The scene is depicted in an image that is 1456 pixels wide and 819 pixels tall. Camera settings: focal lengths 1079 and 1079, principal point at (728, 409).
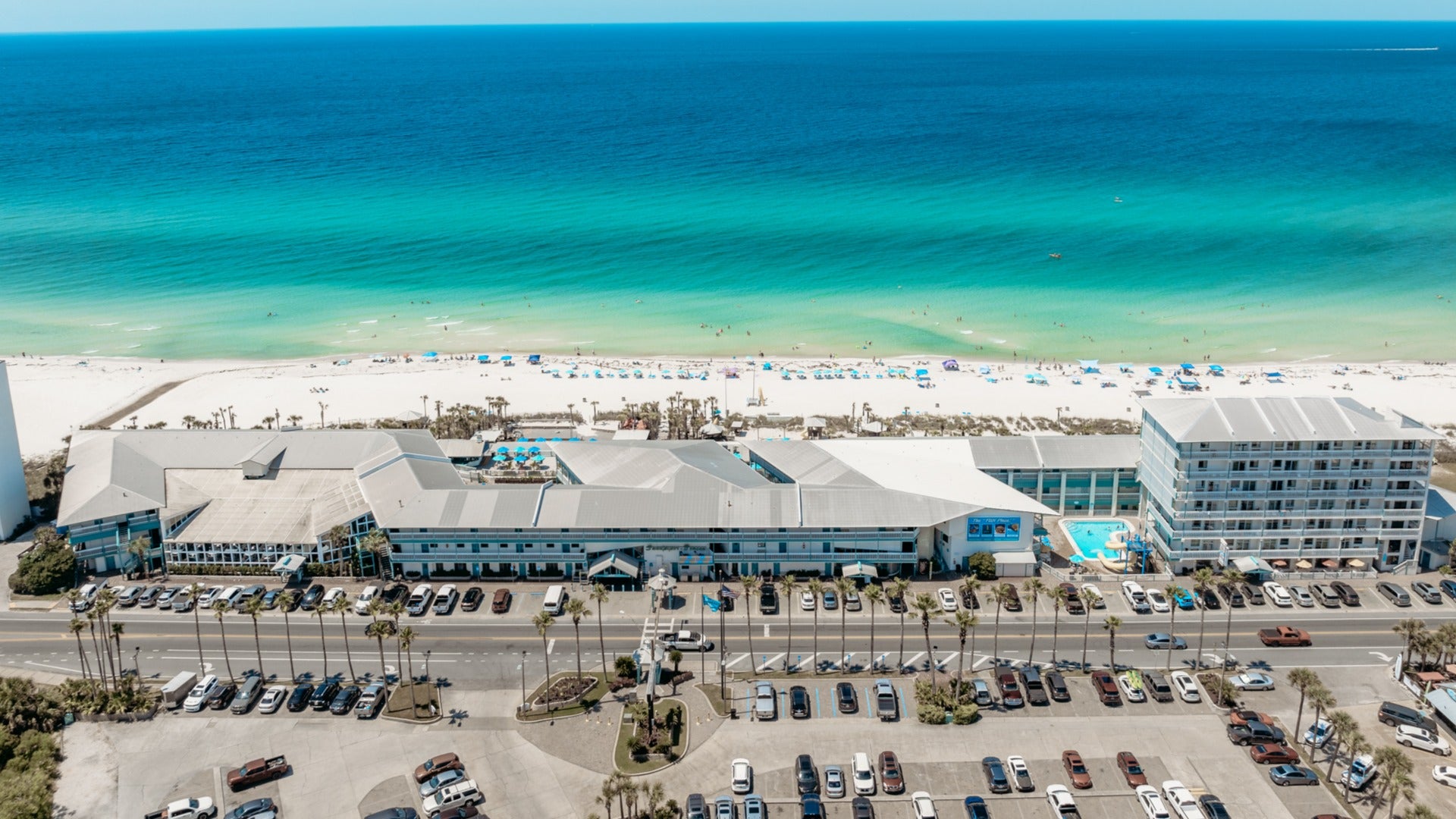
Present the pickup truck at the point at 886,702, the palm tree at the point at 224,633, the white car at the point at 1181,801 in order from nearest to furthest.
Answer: the white car at the point at 1181,801 → the pickup truck at the point at 886,702 → the palm tree at the point at 224,633

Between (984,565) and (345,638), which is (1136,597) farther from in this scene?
(345,638)

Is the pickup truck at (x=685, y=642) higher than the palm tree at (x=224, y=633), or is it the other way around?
the palm tree at (x=224, y=633)

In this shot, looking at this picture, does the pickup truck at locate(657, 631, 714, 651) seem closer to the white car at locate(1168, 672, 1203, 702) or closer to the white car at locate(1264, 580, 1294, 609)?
the white car at locate(1168, 672, 1203, 702)

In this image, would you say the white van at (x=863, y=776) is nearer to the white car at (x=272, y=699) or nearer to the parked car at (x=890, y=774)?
the parked car at (x=890, y=774)

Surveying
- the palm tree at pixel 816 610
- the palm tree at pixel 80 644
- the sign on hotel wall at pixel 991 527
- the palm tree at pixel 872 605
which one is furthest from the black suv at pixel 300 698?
the sign on hotel wall at pixel 991 527

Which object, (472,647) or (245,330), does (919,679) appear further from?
(245,330)

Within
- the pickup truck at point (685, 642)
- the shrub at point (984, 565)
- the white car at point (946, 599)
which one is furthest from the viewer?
the shrub at point (984, 565)

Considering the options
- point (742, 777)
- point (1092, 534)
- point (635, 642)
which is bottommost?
point (742, 777)

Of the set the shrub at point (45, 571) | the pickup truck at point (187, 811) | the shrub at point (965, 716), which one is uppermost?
the shrub at point (45, 571)

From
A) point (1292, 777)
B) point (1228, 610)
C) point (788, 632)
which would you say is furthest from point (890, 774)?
point (1228, 610)
